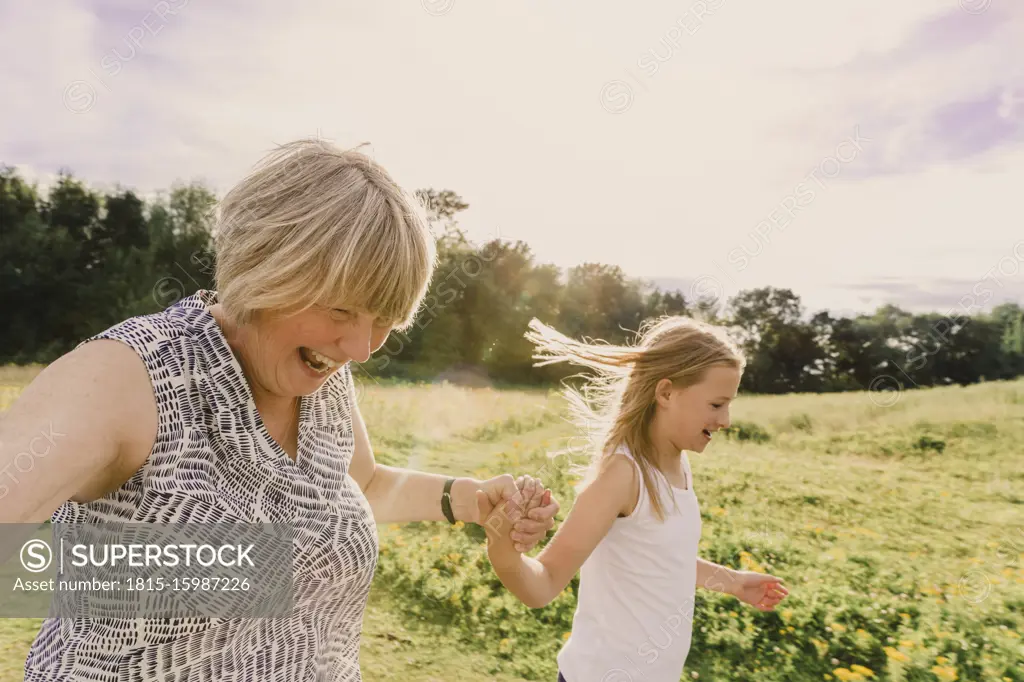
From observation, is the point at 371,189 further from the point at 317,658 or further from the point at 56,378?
the point at 317,658

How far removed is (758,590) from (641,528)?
28.0 inches

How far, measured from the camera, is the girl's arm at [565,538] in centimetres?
194

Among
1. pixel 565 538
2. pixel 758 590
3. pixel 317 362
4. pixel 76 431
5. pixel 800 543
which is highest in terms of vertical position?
pixel 317 362

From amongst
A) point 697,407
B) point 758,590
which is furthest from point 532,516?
point 758,590

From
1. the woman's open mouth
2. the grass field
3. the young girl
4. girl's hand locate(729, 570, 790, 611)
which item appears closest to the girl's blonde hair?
the young girl

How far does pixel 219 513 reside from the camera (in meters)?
1.35

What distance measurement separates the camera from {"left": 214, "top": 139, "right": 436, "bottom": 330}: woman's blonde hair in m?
1.32

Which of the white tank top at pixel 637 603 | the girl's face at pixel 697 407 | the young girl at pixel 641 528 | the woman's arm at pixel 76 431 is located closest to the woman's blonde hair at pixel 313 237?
the woman's arm at pixel 76 431

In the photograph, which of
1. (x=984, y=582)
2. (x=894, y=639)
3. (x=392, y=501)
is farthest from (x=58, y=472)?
(x=984, y=582)

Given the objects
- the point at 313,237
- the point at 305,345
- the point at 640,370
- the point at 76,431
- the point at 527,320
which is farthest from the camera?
the point at 527,320

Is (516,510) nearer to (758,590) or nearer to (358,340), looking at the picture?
(358,340)

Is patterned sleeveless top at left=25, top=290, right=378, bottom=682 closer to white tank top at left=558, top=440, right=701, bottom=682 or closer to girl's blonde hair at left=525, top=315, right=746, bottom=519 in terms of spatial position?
white tank top at left=558, top=440, right=701, bottom=682

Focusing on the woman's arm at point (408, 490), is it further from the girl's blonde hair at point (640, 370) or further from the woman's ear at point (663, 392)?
the woman's ear at point (663, 392)

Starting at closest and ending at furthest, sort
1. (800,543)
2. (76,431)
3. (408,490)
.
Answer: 1. (76,431)
2. (408,490)
3. (800,543)
